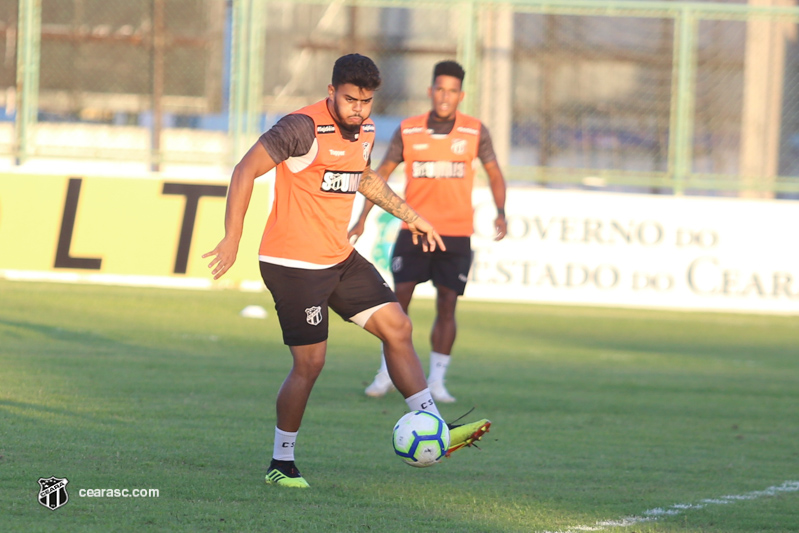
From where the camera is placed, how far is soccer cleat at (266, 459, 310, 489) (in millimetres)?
5648

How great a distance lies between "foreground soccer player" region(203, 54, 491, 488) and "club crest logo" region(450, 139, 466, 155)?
299 cm

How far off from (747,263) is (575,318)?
240cm

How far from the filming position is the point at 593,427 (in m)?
7.91

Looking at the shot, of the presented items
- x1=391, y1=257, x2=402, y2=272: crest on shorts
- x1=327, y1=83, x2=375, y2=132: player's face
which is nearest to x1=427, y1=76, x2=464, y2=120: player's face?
x1=391, y1=257, x2=402, y2=272: crest on shorts

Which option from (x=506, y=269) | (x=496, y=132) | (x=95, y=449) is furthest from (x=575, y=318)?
(x=95, y=449)

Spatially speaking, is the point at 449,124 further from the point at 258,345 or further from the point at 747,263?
the point at 747,263

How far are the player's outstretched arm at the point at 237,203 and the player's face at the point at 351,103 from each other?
459mm

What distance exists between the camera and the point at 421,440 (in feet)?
18.3

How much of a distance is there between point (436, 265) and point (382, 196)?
8.83 ft

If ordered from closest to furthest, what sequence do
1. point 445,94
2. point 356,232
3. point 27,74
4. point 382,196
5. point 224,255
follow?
point 224,255 < point 382,196 < point 356,232 < point 445,94 < point 27,74

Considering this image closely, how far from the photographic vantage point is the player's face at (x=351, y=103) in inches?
220

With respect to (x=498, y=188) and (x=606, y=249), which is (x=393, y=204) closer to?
(x=498, y=188)

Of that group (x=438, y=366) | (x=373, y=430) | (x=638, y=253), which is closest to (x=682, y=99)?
(x=638, y=253)

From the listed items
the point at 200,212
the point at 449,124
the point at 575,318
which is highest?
the point at 449,124
